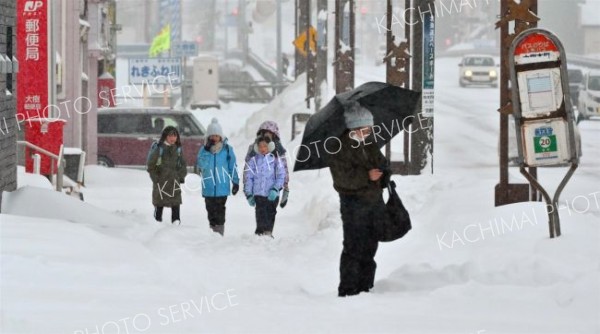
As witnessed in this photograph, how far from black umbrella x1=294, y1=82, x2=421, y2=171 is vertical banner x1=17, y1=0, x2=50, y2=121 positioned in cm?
839

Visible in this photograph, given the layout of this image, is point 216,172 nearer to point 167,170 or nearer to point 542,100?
point 167,170

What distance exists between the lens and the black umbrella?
30.1 ft

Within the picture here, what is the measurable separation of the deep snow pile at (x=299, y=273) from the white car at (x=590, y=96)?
21189mm

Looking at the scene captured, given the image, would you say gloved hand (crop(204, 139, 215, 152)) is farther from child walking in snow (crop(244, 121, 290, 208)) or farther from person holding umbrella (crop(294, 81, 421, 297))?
person holding umbrella (crop(294, 81, 421, 297))

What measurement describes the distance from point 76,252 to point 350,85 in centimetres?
1847

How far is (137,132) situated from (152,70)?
641 inches

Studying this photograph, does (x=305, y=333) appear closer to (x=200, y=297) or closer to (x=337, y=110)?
(x=200, y=297)

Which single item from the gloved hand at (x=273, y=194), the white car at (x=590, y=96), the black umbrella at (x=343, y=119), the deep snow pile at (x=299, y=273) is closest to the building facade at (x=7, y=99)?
the deep snow pile at (x=299, y=273)

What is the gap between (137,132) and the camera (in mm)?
27656

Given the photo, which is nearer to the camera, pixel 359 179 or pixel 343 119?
pixel 359 179

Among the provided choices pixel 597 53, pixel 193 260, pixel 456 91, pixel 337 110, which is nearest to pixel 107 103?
pixel 193 260

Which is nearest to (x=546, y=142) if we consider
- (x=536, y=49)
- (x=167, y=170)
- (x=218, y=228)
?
(x=536, y=49)

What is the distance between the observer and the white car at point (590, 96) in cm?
3662

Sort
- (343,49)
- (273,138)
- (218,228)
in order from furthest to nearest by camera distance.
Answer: (343,49) → (218,228) → (273,138)
